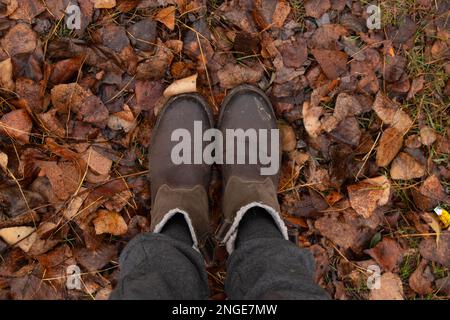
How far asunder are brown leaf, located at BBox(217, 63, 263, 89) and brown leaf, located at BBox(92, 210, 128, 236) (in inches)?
20.2

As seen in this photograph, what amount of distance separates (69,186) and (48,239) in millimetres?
162

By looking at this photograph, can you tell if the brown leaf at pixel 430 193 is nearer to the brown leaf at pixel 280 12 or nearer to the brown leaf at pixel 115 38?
the brown leaf at pixel 280 12

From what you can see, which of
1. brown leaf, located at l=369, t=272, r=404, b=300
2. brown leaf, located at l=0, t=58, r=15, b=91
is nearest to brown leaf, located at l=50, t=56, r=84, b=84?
brown leaf, located at l=0, t=58, r=15, b=91

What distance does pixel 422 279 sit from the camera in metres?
1.29

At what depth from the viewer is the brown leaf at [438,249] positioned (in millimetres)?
1294

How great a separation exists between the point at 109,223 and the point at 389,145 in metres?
0.86

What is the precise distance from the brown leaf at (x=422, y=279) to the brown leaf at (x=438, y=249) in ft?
0.08

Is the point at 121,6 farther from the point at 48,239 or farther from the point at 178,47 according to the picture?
the point at 48,239

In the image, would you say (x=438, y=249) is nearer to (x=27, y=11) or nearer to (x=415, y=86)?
(x=415, y=86)

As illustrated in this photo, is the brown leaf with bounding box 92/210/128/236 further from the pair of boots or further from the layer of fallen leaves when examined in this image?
the pair of boots

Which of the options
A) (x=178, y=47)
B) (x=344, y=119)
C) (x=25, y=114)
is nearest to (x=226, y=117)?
(x=178, y=47)

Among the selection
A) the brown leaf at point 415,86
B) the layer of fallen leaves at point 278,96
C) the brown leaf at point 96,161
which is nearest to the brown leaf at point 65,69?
the layer of fallen leaves at point 278,96

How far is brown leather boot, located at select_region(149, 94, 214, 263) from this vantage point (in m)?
1.27

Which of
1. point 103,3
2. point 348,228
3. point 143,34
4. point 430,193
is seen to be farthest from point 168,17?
point 430,193
